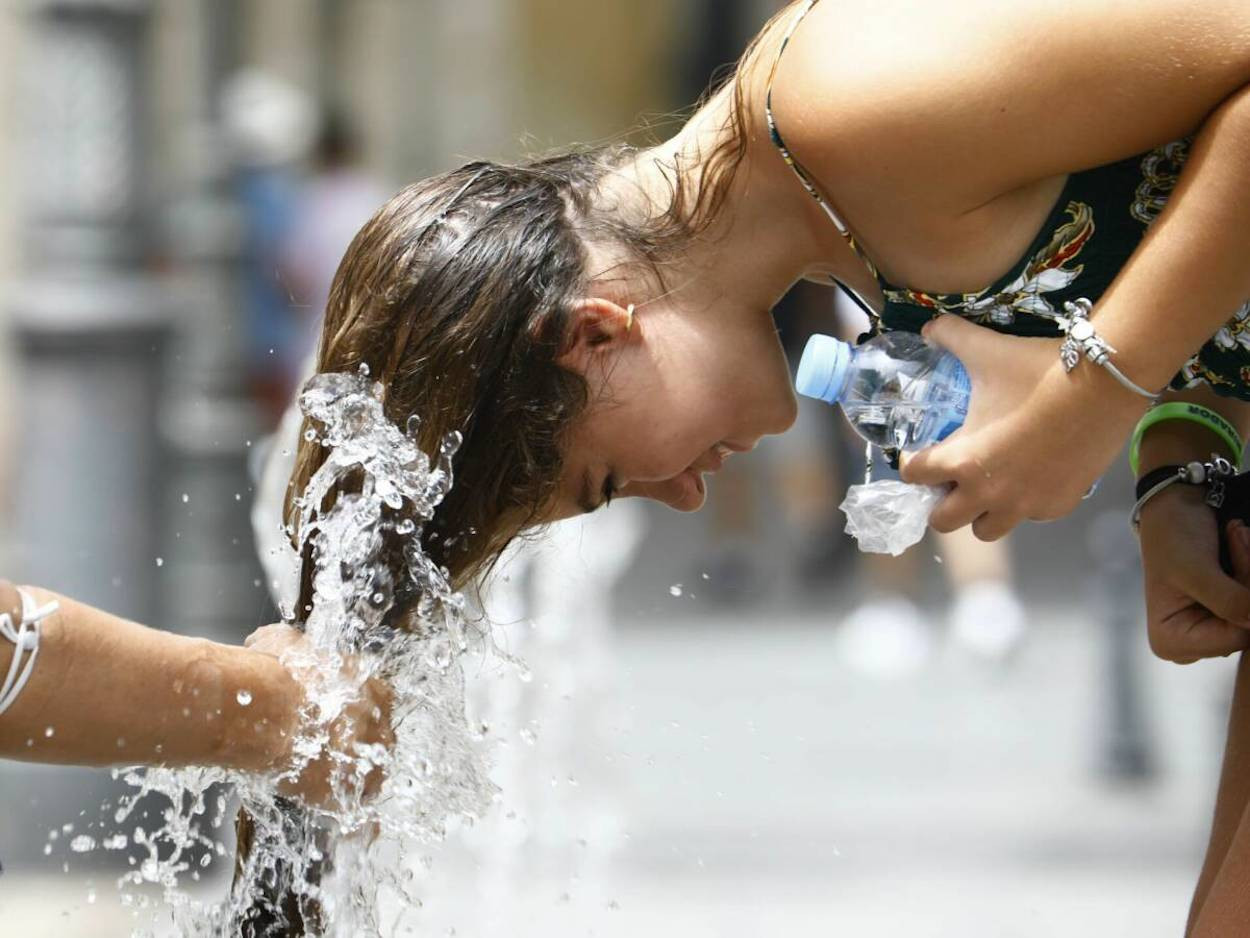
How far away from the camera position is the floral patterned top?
211 centimetres

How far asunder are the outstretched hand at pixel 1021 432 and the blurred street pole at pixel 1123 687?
3367 mm

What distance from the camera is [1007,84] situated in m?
1.98

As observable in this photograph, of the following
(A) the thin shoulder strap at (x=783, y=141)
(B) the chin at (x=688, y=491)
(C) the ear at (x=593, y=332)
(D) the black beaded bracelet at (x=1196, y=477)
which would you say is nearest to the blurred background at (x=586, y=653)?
(B) the chin at (x=688, y=491)

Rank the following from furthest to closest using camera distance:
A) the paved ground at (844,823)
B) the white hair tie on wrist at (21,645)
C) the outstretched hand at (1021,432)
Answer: the paved ground at (844,823), the outstretched hand at (1021,432), the white hair tie on wrist at (21,645)

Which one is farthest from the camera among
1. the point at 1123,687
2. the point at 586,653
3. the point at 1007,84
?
the point at 586,653

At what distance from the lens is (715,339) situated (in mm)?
2256

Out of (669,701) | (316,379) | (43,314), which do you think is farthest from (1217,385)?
(669,701)

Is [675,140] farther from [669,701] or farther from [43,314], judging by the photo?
[669,701]

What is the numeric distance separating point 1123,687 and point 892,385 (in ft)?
11.2

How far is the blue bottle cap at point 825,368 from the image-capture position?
7.35ft

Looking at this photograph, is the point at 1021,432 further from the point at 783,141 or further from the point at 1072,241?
the point at 783,141

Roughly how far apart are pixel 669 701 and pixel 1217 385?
4326 mm

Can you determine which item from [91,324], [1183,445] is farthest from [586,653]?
[1183,445]

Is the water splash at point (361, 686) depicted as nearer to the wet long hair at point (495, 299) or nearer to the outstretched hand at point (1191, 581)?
the wet long hair at point (495, 299)
